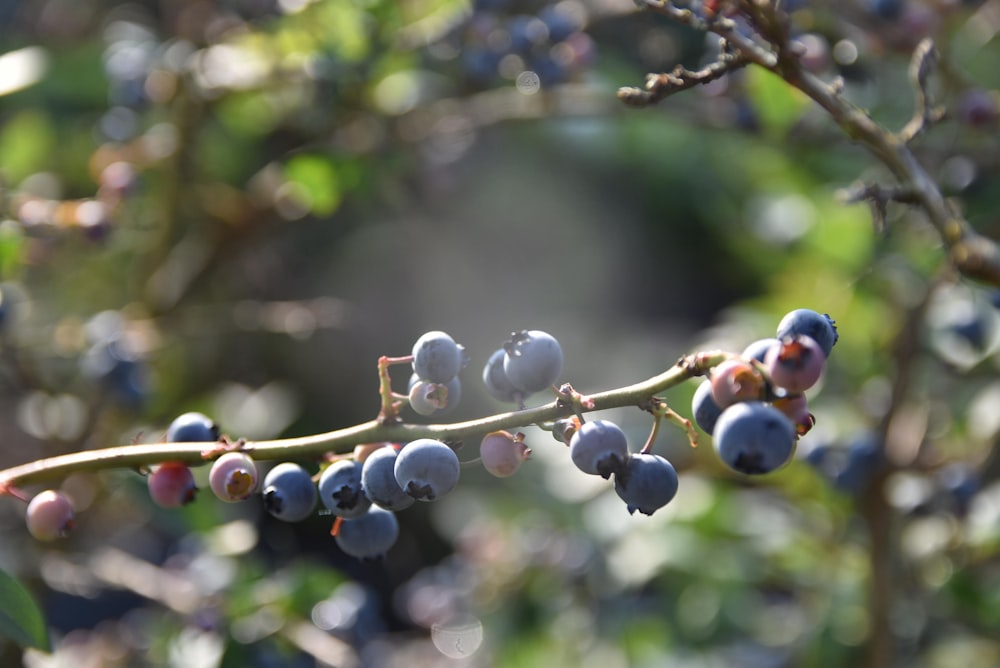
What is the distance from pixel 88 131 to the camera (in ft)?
8.80

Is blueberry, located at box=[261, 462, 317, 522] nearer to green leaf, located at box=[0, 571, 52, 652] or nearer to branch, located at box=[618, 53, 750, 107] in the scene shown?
green leaf, located at box=[0, 571, 52, 652]

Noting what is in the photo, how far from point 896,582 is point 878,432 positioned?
28 cm

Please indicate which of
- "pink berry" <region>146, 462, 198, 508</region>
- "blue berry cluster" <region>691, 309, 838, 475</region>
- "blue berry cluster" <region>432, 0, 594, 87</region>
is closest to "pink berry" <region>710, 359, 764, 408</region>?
"blue berry cluster" <region>691, 309, 838, 475</region>

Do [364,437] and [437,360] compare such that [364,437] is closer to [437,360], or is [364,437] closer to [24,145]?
[437,360]

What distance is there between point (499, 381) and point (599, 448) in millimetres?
133

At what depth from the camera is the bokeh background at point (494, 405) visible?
1799 millimetres

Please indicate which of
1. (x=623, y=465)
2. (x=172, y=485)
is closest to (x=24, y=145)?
(x=172, y=485)

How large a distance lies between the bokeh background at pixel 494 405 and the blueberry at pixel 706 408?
0.71m

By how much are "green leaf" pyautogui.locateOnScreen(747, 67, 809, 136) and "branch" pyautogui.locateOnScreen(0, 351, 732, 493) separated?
3.38 ft

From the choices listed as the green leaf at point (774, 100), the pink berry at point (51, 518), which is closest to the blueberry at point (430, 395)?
the pink berry at point (51, 518)

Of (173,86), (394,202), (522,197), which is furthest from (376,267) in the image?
(173,86)

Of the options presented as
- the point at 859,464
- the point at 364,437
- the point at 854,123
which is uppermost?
the point at 854,123

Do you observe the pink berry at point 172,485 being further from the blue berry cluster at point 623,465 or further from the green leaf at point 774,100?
the green leaf at point 774,100

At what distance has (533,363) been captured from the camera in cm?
90
